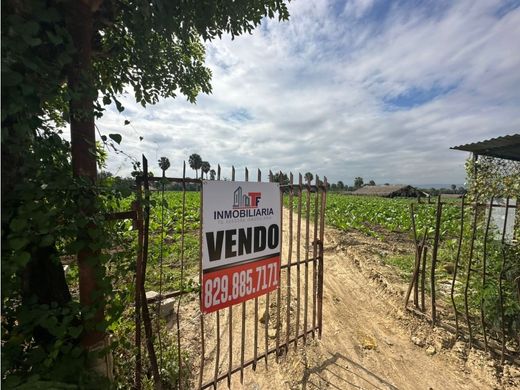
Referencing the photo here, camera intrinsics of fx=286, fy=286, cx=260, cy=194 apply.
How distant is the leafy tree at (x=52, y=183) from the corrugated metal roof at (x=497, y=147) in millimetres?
5164

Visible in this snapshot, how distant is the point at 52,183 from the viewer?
1769mm

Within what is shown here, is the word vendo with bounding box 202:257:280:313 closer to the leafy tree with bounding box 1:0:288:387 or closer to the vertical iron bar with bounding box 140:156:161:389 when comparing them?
the vertical iron bar with bounding box 140:156:161:389

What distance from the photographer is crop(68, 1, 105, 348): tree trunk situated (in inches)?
77.9

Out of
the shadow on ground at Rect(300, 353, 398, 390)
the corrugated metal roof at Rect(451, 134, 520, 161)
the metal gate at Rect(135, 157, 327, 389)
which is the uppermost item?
the corrugated metal roof at Rect(451, 134, 520, 161)

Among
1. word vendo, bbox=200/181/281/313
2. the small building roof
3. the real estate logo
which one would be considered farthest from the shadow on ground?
the small building roof

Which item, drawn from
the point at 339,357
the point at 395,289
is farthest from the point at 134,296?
the point at 395,289

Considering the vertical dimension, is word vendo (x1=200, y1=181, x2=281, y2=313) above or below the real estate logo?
below

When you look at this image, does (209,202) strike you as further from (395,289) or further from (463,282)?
(395,289)

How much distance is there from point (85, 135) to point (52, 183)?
0.52 meters

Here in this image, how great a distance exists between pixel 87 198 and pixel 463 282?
231 inches

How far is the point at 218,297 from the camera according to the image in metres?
3.23

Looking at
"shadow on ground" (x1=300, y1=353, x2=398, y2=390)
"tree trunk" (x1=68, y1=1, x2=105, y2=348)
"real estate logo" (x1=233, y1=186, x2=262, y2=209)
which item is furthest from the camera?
"shadow on ground" (x1=300, y1=353, x2=398, y2=390)

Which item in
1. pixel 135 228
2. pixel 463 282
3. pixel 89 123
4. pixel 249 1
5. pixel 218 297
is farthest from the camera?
pixel 463 282

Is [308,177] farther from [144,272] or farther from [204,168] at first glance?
[144,272]
